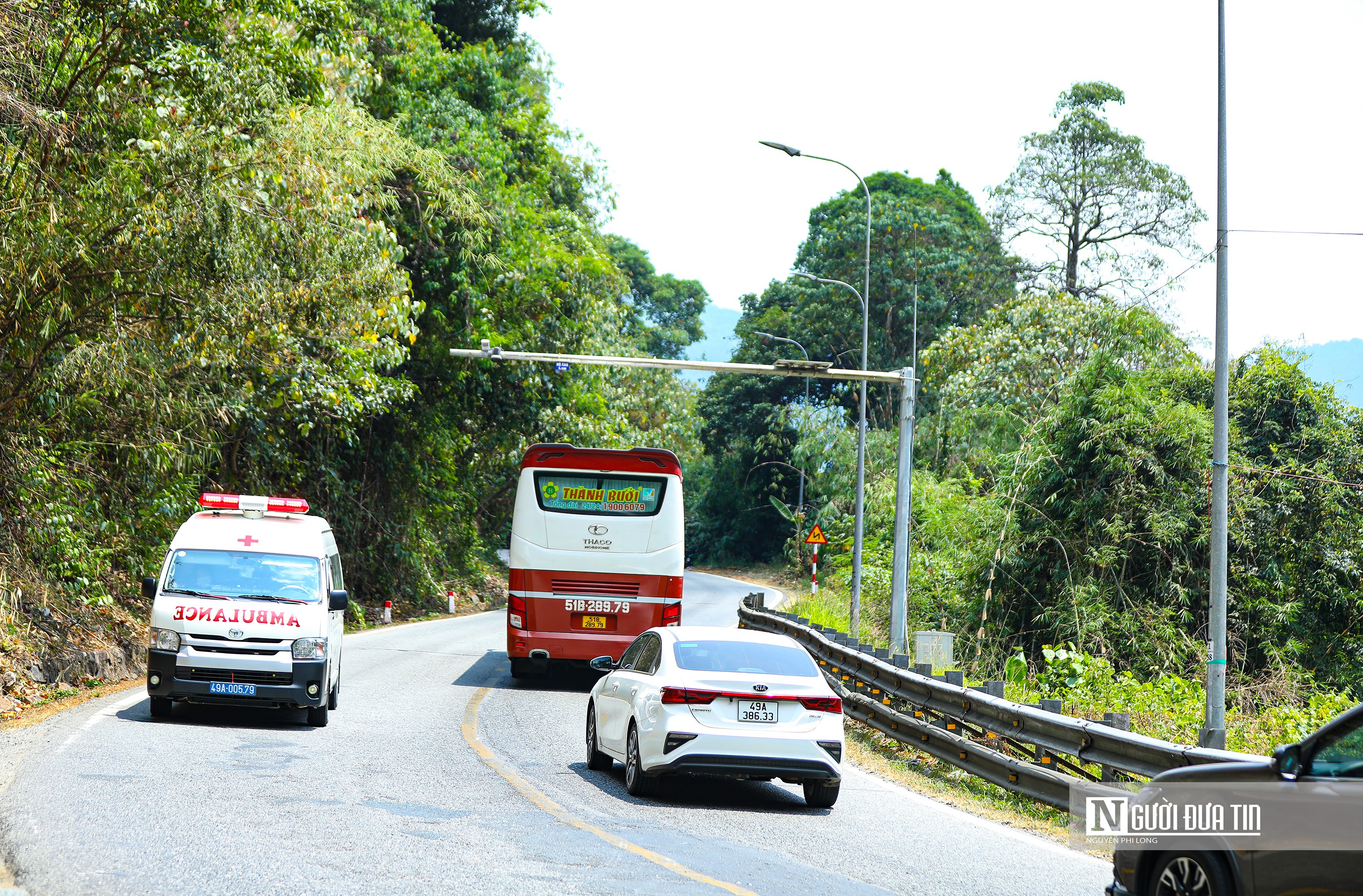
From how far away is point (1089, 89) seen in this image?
46.1 m

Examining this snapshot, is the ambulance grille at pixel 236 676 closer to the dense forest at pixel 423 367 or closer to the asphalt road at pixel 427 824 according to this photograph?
the asphalt road at pixel 427 824

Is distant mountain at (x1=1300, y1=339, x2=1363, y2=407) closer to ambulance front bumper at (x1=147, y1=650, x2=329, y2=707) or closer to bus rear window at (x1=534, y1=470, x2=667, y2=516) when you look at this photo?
bus rear window at (x1=534, y1=470, x2=667, y2=516)

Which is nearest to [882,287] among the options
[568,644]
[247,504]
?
[568,644]

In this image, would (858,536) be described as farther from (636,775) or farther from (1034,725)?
(636,775)

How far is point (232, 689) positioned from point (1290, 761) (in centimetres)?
1051

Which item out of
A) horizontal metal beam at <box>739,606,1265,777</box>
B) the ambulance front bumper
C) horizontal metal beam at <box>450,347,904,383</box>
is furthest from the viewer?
horizontal metal beam at <box>450,347,904,383</box>

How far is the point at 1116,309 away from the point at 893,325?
27.7 m

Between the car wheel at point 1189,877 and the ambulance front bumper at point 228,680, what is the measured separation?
9.50m

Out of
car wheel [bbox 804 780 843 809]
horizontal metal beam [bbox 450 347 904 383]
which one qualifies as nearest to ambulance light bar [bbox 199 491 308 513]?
car wheel [bbox 804 780 843 809]

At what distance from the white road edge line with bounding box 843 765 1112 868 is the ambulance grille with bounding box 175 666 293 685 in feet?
19.2

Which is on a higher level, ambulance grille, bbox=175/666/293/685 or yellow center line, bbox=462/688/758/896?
ambulance grille, bbox=175/666/293/685

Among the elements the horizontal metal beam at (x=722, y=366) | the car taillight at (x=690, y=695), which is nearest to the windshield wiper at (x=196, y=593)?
the car taillight at (x=690, y=695)

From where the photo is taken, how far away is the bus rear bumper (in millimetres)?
18844

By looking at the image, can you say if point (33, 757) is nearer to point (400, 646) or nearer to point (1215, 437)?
point (1215, 437)
